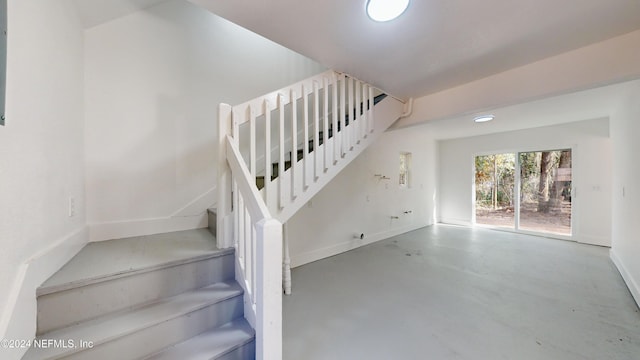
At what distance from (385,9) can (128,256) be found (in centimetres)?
235

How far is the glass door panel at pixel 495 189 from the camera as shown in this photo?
5523 mm

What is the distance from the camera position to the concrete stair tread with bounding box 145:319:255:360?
3.81 feet

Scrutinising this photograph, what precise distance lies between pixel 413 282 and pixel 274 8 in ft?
9.64

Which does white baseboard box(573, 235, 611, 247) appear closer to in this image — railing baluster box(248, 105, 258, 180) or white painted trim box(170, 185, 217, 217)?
railing baluster box(248, 105, 258, 180)

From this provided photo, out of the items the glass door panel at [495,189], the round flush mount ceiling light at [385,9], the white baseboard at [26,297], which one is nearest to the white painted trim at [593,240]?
the glass door panel at [495,189]

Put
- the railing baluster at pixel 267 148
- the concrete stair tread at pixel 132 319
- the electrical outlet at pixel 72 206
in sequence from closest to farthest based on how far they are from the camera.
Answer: the concrete stair tread at pixel 132 319 < the electrical outlet at pixel 72 206 < the railing baluster at pixel 267 148

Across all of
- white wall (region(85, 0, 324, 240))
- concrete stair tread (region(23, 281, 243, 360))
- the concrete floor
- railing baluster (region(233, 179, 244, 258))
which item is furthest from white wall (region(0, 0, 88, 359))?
the concrete floor

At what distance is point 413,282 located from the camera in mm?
2754

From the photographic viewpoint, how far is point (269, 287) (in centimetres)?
110

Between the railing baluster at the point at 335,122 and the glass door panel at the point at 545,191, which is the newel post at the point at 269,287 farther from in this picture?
the glass door panel at the point at 545,191

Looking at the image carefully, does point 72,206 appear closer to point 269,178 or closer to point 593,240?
point 269,178

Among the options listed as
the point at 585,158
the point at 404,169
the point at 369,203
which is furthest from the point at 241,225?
the point at 585,158

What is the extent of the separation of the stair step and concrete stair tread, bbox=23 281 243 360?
0.04 meters

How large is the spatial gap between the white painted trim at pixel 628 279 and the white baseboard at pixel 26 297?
14.5 ft
